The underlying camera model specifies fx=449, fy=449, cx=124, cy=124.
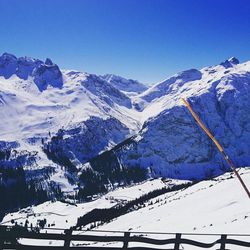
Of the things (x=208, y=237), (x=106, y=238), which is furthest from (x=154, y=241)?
(x=208, y=237)

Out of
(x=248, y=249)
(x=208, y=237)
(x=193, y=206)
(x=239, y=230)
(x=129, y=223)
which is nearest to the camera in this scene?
(x=248, y=249)

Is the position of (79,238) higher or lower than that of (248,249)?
higher

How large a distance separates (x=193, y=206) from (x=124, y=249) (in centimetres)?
12032

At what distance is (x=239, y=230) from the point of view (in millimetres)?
54562

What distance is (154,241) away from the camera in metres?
23.8

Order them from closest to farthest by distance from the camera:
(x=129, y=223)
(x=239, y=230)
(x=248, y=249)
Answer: (x=248, y=249) < (x=239, y=230) < (x=129, y=223)

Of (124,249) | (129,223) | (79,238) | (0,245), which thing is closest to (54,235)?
(79,238)

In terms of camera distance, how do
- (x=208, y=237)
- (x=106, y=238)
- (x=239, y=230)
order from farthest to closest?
(x=239, y=230)
(x=208, y=237)
(x=106, y=238)

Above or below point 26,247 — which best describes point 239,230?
below

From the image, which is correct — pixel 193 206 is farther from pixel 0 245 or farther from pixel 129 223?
pixel 0 245

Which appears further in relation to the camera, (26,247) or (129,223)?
(129,223)

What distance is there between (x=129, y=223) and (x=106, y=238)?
148m

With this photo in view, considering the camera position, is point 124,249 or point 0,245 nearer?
point 0,245

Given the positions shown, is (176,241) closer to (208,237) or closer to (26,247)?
(26,247)
